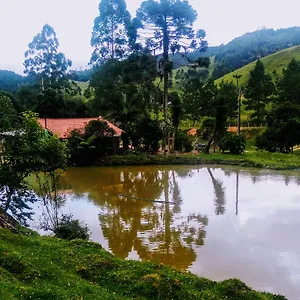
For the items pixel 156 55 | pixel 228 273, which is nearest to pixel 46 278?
pixel 228 273

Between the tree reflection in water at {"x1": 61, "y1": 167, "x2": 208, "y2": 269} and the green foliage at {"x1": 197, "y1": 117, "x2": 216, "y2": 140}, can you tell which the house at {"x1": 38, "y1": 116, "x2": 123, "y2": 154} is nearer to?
the tree reflection in water at {"x1": 61, "y1": 167, "x2": 208, "y2": 269}

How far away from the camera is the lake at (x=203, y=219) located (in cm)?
1012

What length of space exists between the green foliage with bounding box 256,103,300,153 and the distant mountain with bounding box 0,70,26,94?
144ft

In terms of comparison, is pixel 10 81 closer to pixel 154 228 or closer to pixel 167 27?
pixel 167 27

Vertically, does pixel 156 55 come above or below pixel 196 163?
above

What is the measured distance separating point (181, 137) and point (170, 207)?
16.2 m

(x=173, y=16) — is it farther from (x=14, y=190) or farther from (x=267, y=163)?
(x=14, y=190)

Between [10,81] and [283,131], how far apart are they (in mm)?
53010

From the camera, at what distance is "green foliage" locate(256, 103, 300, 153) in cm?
3049

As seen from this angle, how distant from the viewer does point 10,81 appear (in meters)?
68.8

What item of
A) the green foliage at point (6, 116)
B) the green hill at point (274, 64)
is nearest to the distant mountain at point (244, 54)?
the green hill at point (274, 64)

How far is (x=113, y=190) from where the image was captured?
19.6 metres

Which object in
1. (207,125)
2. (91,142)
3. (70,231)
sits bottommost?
(70,231)

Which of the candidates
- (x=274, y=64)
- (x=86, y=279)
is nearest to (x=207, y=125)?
(x=86, y=279)
